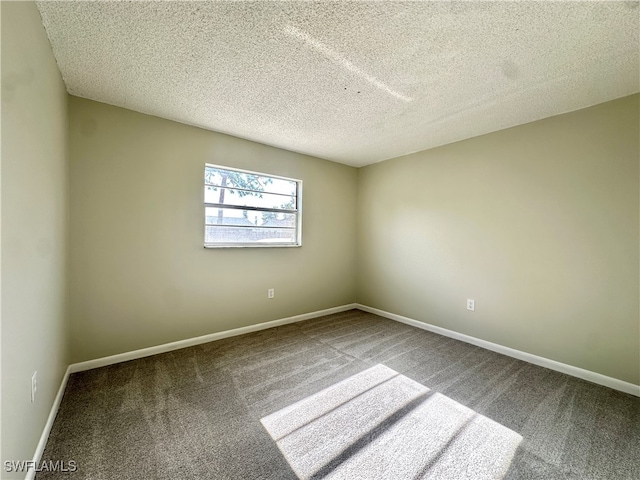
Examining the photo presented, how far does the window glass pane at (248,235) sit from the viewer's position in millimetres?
2963

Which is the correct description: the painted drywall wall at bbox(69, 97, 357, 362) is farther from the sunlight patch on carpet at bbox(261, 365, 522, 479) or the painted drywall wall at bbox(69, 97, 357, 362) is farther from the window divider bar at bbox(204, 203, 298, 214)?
the sunlight patch on carpet at bbox(261, 365, 522, 479)

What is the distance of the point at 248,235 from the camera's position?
10.5 feet

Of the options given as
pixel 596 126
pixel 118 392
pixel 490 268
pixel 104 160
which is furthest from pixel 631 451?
pixel 104 160

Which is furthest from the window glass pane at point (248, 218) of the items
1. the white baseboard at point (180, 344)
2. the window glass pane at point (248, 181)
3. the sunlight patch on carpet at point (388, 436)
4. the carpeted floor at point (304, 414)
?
the sunlight patch on carpet at point (388, 436)

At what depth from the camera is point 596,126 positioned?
217 centimetres

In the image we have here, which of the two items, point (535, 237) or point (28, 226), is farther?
point (535, 237)

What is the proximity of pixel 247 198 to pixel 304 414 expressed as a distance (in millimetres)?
2363

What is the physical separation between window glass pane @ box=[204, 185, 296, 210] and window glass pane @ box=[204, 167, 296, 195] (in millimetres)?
61

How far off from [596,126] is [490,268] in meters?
1.47

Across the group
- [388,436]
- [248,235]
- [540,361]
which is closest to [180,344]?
[248,235]

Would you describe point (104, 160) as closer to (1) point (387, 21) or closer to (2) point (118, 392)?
(2) point (118, 392)

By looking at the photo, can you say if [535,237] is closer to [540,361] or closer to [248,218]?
[540,361]

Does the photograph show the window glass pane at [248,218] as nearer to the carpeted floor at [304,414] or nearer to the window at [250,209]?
the window at [250,209]

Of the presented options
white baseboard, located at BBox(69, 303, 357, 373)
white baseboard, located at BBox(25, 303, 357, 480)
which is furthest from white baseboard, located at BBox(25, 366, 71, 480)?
white baseboard, located at BBox(69, 303, 357, 373)
